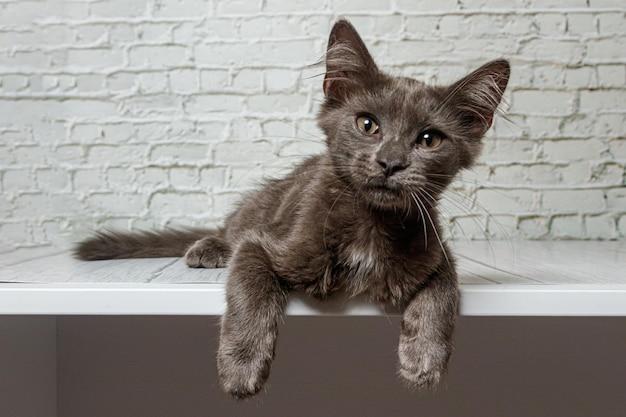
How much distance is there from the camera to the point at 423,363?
1.10 m

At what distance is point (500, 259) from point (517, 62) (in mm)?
1014

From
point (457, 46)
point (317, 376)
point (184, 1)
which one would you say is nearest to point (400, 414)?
point (317, 376)

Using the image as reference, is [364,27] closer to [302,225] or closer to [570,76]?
[570,76]

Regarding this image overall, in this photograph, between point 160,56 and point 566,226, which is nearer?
point 160,56

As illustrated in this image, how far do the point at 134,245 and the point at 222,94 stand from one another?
850mm

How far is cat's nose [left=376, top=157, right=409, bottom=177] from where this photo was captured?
1.07 metres

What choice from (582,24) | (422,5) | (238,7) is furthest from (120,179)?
(582,24)

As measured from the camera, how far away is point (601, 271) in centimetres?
151

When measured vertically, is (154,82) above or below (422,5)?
below

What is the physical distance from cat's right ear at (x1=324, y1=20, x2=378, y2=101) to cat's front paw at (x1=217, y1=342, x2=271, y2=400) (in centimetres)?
53

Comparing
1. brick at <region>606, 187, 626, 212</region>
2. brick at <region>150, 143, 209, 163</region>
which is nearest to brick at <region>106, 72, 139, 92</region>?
brick at <region>150, 143, 209, 163</region>

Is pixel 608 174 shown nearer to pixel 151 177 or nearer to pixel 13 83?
pixel 151 177

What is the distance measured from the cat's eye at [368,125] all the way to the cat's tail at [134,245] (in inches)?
35.5

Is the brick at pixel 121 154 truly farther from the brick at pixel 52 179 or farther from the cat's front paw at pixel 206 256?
the cat's front paw at pixel 206 256
